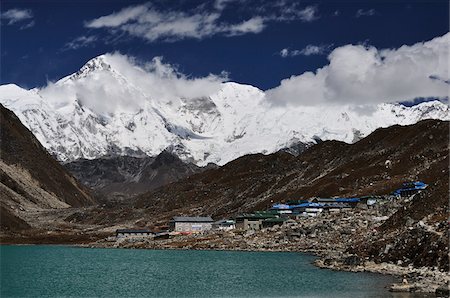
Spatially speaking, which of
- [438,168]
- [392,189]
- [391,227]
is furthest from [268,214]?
[391,227]

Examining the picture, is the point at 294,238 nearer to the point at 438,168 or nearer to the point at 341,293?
the point at 438,168

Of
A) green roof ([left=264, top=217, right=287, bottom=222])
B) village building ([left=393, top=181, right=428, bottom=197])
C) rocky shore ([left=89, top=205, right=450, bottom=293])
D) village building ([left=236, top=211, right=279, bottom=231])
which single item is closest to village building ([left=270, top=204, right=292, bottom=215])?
village building ([left=236, top=211, right=279, bottom=231])

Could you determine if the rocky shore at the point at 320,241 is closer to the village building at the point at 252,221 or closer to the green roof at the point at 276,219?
the village building at the point at 252,221

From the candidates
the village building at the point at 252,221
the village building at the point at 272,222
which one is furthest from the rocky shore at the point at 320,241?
the village building at the point at 272,222

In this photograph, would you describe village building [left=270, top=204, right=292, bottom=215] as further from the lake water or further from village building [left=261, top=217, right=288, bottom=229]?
the lake water

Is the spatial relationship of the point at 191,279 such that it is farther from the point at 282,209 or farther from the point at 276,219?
the point at 282,209
